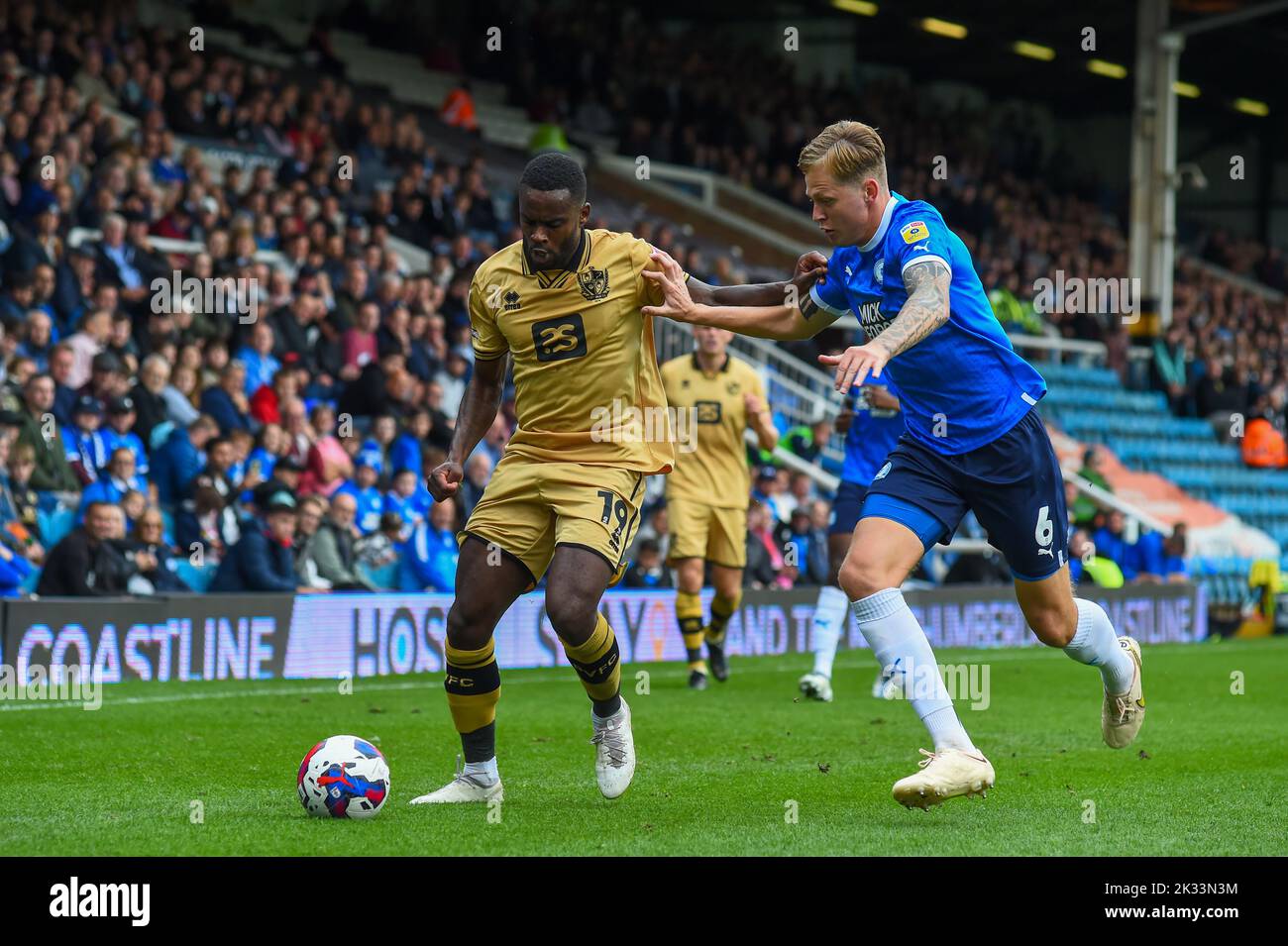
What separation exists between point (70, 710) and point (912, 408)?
5804 millimetres

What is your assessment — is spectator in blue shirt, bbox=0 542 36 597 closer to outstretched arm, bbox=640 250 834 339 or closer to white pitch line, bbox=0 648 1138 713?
white pitch line, bbox=0 648 1138 713

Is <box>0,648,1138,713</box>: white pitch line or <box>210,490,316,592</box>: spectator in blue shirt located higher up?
<box>210,490,316,592</box>: spectator in blue shirt

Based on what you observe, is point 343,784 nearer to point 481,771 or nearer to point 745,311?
point 481,771

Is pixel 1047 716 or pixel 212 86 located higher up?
pixel 212 86

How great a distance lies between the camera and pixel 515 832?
250 inches

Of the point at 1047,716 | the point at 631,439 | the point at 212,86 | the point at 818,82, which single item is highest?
the point at 818,82

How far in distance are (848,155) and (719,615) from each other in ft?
22.5

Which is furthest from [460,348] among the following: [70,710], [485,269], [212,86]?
[485,269]

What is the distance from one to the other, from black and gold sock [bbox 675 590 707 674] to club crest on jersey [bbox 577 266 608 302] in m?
6.30

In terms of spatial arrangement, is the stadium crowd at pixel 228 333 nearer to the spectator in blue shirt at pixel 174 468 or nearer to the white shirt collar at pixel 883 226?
the spectator in blue shirt at pixel 174 468

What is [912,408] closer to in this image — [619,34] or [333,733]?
[333,733]

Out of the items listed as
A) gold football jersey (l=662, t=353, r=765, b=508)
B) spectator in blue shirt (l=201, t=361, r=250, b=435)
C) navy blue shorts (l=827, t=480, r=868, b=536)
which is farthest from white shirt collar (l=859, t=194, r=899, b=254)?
spectator in blue shirt (l=201, t=361, r=250, b=435)

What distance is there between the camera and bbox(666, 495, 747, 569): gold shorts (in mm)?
12945
